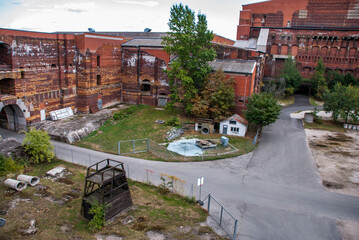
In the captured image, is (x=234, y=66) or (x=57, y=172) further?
(x=234, y=66)

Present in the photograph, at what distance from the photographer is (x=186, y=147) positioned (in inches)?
971

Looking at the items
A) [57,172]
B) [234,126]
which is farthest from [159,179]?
[234,126]

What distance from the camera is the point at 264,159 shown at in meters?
23.2

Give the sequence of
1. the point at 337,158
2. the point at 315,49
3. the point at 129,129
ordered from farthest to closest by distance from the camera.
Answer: the point at 315,49 < the point at 129,129 < the point at 337,158

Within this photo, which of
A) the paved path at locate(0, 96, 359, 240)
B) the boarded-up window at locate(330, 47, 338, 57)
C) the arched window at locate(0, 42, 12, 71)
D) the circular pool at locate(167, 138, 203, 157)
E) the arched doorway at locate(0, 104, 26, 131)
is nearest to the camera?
the paved path at locate(0, 96, 359, 240)

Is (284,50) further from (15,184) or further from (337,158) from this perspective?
(15,184)

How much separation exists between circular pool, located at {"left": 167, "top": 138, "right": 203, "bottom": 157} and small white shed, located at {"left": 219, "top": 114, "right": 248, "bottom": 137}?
3973 mm

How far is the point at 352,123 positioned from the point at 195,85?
64.4 ft

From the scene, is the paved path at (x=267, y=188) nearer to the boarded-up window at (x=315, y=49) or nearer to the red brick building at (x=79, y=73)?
the red brick building at (x=79, y=73)

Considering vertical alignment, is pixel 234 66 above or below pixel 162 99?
above

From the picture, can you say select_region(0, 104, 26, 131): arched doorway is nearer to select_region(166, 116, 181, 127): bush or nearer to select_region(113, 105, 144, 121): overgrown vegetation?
select_region(113, 105, 144, 121): overgrown vegetation

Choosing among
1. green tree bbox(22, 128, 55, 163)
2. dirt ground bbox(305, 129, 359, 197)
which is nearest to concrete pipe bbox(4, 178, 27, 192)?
green tree bbox(22, 128, 55, 163)

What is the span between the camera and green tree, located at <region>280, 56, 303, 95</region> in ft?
160

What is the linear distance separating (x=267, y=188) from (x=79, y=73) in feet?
79.1
